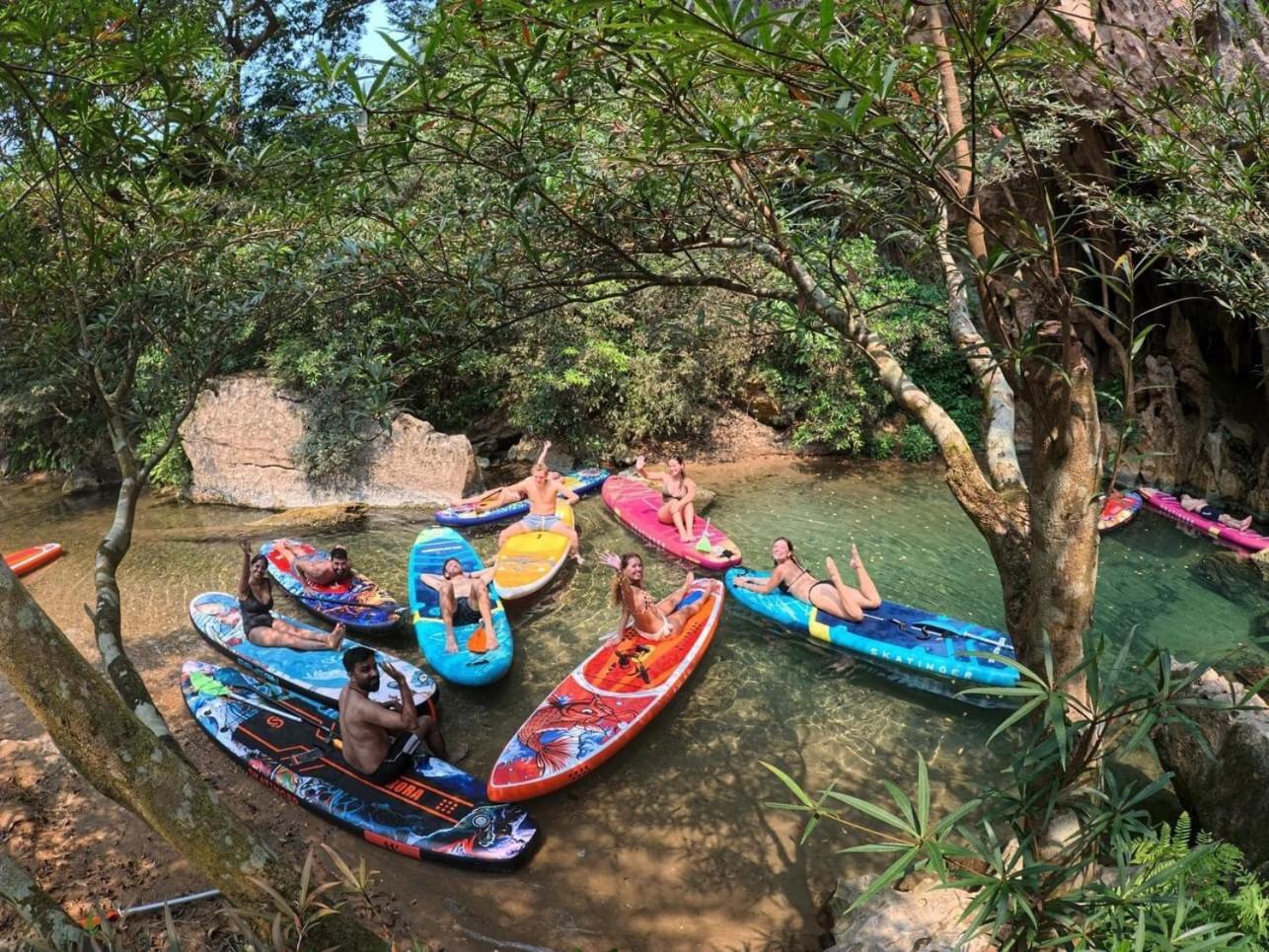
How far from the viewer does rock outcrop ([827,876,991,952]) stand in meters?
3.03

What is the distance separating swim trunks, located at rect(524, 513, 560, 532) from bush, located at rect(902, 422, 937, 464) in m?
7.40

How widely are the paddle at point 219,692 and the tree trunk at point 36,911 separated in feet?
9.99

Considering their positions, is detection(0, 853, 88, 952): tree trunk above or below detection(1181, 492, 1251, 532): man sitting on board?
above

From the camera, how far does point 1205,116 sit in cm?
328

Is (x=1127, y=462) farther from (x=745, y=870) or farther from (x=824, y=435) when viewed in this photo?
(x=745, y=870)

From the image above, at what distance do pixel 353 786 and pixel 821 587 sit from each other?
14.1 ft

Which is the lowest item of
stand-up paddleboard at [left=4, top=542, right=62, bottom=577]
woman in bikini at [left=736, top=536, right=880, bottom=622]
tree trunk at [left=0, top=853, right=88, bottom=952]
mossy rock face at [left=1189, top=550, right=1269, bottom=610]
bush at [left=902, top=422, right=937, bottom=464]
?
mossy rock face at [left=1189, top=550, right=1269, bottom=610]

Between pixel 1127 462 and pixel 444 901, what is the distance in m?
11.6

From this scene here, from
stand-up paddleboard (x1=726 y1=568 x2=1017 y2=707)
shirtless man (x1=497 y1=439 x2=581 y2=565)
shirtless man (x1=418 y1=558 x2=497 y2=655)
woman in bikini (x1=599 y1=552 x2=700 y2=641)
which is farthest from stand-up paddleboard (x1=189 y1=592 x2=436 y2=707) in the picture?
stand-up paddleboard (x1=726 y1=568 x2=1017 y2=707)

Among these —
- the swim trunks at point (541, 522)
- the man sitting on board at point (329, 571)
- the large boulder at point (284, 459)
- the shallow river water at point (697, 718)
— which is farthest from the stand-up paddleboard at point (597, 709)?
the large boulder at point (284, 459)

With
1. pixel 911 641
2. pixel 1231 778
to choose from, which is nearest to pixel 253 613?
pixel 911 641

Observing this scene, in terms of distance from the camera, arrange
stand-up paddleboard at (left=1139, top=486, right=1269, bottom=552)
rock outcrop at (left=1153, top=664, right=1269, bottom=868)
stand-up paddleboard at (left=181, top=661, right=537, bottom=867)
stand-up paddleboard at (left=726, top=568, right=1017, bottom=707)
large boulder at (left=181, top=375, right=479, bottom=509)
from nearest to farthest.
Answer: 1. rock outcrop at (left=1153, top=664, right=1269, bottom=868)
2. stand-up paddleboard at (left=181, top=661, right=537, bottom=867)
3. stand-up paddleboard at (left=726, top=568, right=1017, bottom=707)
4. stand-up paddleboard at (left=1139, top=486, right=1269, bottom=552)
5. large boulder at (left=181, top=375, right=479, bottom=509)

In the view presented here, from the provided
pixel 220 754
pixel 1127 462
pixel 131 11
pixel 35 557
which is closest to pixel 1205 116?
pixel 131 11

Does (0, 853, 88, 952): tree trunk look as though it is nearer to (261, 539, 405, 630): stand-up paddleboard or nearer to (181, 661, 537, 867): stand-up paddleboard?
(181, 661, 537, 867): stand-up paddleboard
